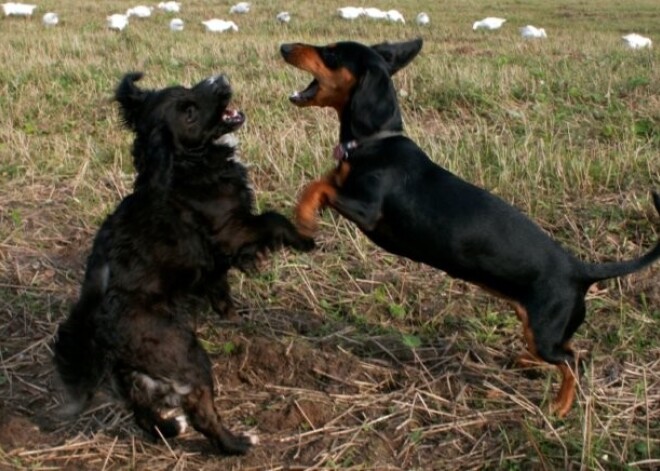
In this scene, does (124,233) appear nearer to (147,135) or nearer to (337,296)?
(147,135)

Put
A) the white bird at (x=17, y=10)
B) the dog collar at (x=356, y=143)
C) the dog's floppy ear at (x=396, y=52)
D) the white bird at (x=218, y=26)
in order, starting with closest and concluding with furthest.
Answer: the dog collar at (x=356, y=143) → the dog's floppy ear at (x=396, y=52) → the white bird at (x=218, y=26) → the white bird at (x=17, y=10)

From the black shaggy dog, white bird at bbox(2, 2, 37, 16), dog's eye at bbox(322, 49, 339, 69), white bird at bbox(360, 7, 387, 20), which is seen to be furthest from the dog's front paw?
white bird at bbox(360, 7, 387, 20)

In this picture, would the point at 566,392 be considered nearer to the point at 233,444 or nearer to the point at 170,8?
the point at 233,444

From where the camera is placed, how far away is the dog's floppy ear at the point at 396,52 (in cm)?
479

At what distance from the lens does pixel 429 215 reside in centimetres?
426

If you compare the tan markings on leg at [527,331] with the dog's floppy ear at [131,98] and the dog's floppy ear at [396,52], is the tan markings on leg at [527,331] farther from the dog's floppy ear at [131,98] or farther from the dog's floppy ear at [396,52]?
the dog's floppy ear at [131,98]

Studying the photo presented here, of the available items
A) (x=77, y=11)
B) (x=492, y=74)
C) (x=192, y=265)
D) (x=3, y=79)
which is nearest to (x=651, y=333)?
(x=192, y=265)

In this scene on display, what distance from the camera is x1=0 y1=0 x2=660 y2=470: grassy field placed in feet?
12.8

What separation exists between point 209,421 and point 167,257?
2.40 ft

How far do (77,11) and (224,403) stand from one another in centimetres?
1880

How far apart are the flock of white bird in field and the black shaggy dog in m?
12.2

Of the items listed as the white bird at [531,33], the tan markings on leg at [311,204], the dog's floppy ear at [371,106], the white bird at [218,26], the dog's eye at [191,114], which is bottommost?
the white bird at [531,33]

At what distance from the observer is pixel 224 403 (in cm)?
431

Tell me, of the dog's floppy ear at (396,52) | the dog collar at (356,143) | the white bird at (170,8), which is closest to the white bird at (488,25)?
the white bird at (170,8)
